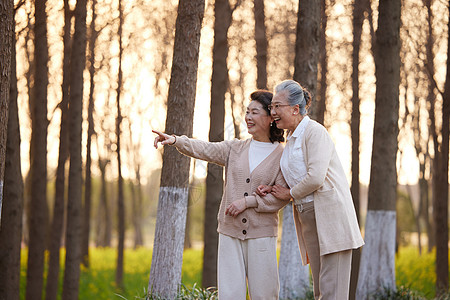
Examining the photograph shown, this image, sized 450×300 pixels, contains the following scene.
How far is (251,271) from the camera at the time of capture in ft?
14.5

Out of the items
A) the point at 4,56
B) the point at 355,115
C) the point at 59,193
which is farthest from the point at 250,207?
the point at 355,115

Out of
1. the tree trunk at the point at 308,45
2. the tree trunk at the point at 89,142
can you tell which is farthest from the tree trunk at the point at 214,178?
the tree trunk at the point at 89,142

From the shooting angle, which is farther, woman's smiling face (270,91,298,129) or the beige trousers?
woman's smiling face (270,91,298,129)

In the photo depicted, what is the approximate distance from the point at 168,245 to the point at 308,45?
3.89m

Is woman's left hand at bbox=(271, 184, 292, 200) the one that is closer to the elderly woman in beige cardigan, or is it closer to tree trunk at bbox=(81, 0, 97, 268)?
the elderly woman in beige cardigan

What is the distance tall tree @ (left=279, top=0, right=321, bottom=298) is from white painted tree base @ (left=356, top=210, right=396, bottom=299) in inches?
37.8

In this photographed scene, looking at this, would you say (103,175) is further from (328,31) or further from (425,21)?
(425,21)

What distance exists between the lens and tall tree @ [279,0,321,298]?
26.4 ft

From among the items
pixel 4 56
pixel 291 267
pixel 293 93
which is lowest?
pixel 291 267

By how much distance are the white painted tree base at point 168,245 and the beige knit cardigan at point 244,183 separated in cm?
128

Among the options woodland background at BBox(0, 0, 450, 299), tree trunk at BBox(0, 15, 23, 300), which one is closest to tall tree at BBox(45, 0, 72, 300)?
woodland background at BBox(0, 0, 450, 299)

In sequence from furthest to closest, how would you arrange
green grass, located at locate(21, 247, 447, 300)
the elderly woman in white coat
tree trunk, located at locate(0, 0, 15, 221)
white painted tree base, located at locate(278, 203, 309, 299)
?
green grass, located at locate(21, 247, 447, 300) → white painted tree base, located at locate(278, 203, 309, 299) → tree trunk, located at locate(0, 0, 15, 221) → the elderly woman in white coat

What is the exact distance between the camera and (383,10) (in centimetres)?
888

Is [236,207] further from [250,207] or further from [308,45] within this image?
[308,45]
